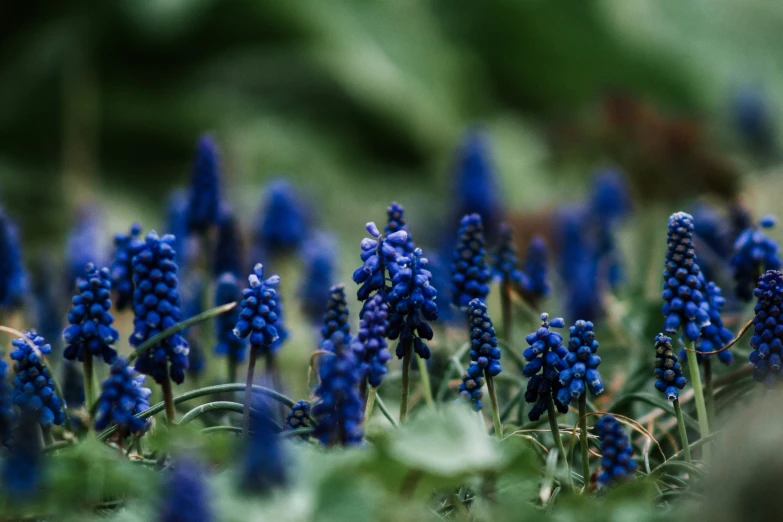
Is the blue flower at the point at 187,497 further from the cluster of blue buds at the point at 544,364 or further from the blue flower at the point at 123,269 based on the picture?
the blue flower at the point at 123,269

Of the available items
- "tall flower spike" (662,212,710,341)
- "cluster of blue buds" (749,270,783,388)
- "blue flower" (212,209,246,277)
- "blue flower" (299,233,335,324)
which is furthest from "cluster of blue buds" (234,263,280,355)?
"blue flower" (299,233,335,324)

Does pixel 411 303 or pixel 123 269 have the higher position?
pixel 123 269

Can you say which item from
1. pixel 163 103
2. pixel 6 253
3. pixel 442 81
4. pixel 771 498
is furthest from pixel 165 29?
pixel 771 498

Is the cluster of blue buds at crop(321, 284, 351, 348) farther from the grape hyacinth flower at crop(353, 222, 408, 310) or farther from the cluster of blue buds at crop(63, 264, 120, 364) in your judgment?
the cluster of blue buds at crop(63, 264, 120, 364)

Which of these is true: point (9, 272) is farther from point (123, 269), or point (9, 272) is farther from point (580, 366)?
point (580, 366)

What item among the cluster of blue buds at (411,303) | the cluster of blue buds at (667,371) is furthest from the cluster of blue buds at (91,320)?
the cluster of blue buds at (667,371)

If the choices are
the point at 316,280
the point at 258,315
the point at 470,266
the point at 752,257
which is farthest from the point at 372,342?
the point at 316,280
